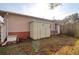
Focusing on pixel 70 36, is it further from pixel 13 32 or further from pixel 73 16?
pixel 13 32

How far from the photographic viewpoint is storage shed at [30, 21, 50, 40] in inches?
126

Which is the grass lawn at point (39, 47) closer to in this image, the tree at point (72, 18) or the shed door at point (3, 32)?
the shed door at point (3, 32)

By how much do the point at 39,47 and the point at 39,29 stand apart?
10.0 inches

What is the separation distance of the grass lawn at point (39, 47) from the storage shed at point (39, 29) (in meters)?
0.07

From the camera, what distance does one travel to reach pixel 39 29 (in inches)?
127

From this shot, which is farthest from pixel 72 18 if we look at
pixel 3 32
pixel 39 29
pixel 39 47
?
pixel 3 32

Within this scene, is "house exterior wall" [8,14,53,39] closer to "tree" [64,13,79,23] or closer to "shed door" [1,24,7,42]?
"shed door" [1,24,7,42]

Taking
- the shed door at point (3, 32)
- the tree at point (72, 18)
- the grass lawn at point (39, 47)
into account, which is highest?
the tree at point (72, 18)

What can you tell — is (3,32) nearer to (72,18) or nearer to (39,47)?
(39,47)

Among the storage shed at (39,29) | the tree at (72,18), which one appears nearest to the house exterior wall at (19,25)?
the storage shed at (39,29)

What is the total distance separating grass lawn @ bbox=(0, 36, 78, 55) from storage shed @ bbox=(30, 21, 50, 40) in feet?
0.24

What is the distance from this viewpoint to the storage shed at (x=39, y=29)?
321cm

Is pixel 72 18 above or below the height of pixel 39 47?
above

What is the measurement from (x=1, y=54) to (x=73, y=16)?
1.13m
